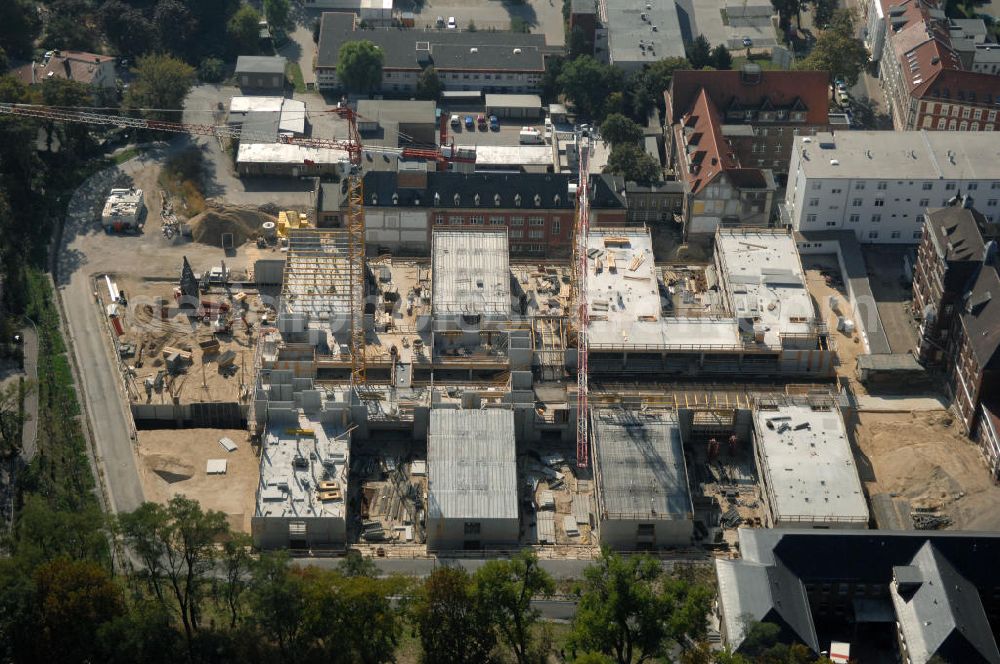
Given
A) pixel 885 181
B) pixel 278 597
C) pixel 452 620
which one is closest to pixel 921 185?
pixel 885 181

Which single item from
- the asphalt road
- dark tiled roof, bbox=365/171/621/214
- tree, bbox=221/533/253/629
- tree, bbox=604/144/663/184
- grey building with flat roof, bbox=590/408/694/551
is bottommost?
tree, bbox=221/533/253/629

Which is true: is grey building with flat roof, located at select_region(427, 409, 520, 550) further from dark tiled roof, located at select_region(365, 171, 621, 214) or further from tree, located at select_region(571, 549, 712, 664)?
dark tiled roof, located at select_region(365, 171, 621, 214)

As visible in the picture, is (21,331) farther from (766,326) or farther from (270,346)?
(766,326)

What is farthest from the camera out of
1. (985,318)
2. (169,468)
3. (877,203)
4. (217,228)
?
(217,228)

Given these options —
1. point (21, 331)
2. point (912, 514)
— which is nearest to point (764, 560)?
point (912, 514)

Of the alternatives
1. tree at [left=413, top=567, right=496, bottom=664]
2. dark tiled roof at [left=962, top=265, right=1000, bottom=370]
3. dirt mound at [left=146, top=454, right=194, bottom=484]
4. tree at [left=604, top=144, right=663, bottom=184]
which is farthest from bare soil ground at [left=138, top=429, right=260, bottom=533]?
dark tiled roof at [left=962, top=265, right=1000, bottom=370]

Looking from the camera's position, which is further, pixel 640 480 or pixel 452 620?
pixel 640 480

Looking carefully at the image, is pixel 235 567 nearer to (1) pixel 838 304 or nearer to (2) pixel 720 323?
(2) pixel 720 323
